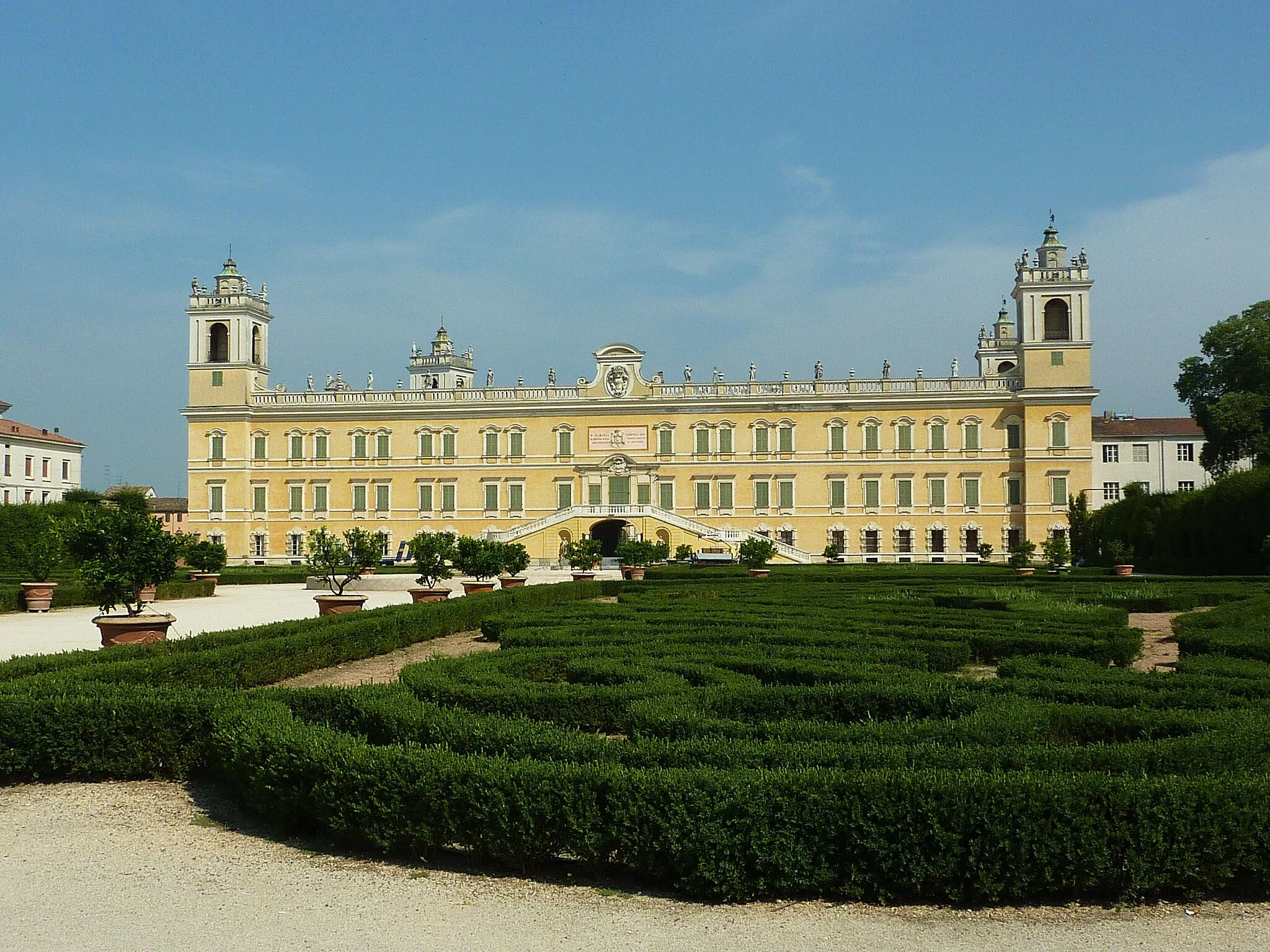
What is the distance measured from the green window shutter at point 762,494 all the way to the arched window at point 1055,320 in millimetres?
14556

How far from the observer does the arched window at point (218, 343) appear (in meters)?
58.2

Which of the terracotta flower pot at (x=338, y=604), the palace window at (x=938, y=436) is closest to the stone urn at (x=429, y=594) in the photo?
the terracotta flower pot at (x=338, y=604)

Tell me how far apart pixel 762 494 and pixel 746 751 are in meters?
49.3

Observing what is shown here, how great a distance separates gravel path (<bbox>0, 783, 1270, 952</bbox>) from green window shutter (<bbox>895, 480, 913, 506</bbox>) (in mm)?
50158

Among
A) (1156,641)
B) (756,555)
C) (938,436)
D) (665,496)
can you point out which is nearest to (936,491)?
(938,436)

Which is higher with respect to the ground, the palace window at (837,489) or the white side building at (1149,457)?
the white side building at (1149,457)

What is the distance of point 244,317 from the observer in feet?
190

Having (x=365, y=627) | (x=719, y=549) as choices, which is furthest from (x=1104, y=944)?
(x=719, y=549)

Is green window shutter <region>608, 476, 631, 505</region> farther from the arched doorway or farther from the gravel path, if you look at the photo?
the gravel path

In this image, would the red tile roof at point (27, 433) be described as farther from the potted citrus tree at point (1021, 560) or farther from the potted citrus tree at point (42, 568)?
the potted citrus tree at point (1021, 560)

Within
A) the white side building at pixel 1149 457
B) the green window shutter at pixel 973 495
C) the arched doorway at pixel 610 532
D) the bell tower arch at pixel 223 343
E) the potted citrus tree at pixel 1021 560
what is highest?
the bell tower arch at pixel 223 343

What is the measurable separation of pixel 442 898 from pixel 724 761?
1.74 metres

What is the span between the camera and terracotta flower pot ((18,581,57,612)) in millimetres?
23594

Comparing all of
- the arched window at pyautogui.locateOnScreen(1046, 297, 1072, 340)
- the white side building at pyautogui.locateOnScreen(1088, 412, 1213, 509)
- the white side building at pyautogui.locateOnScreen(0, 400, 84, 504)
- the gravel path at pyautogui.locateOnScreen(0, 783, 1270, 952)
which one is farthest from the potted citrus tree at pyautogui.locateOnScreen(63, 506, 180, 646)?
the white side building at pyautogui.locateOnScreen(1088, 412, 1213, 509)
